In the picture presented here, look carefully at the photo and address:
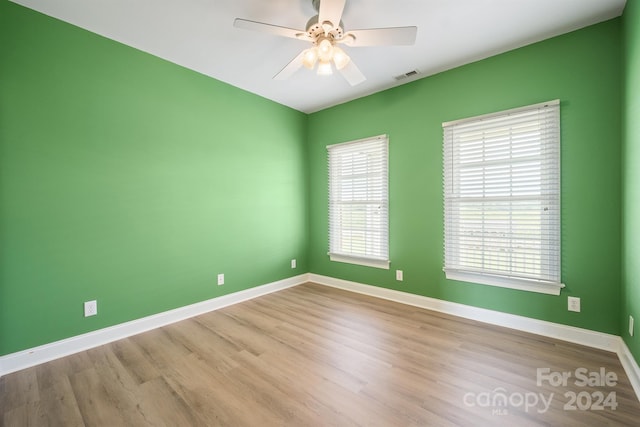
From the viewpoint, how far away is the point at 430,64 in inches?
115

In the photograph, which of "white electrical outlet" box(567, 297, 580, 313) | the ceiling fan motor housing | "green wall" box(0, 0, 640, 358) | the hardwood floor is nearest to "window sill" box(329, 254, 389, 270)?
"green wall" box(0, 0, 640, 358)

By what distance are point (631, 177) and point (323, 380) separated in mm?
2635

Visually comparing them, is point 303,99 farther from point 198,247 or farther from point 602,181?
point 602,181

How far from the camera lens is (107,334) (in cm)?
242

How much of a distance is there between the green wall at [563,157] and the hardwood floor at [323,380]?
0.39 metres

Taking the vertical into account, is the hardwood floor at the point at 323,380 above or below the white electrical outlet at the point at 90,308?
below

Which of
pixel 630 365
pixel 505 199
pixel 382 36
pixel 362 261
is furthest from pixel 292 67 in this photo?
pixel 630 365

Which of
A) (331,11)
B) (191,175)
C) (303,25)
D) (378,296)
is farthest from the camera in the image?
(378,296)

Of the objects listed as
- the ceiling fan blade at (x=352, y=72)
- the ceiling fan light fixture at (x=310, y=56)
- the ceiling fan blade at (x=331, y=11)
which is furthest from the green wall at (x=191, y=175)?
the ceiling fan blade at (x=331, y=11)

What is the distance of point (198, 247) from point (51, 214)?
4.18ft

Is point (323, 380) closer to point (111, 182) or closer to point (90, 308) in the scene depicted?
point (90, 308)

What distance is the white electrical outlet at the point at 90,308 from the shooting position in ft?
7.64

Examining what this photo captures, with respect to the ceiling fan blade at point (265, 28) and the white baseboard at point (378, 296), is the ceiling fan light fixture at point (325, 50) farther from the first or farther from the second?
the white baseboard at point (378, 296)

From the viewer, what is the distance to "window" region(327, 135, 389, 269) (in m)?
3.61
